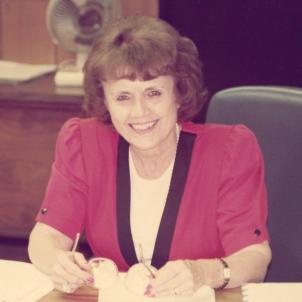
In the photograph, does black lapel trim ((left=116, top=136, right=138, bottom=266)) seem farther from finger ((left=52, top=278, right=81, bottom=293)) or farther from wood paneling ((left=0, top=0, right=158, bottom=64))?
wood paneling ((left=0, top=0, right=158, bottom=64))

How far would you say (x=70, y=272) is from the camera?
152 centimetres

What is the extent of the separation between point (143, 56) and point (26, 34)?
1.68 meters

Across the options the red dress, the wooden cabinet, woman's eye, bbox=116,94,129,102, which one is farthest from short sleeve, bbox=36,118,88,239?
the wooden cabinet

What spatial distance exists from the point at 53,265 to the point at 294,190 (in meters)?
0.69

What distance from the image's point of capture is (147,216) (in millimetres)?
1846

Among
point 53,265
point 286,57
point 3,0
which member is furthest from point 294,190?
point 3,0

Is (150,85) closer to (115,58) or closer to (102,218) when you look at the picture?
(115,58)

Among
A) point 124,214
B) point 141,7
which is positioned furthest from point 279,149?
point 141,7

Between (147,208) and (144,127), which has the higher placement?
(144,127)

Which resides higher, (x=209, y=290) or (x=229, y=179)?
(x=229, y=179)

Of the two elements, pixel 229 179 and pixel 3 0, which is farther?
pixel 3 0

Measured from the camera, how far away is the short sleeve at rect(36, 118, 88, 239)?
5.96 ft

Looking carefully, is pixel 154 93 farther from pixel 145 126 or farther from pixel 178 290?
pixel 178 290

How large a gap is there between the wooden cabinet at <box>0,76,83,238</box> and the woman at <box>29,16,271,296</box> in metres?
0.84
